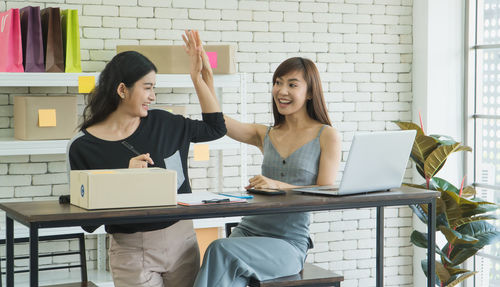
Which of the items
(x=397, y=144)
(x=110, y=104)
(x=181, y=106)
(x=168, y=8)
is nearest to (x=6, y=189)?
(x=181, y=106)

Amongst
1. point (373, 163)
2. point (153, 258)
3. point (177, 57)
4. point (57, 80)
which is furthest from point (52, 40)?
point (373, 163)

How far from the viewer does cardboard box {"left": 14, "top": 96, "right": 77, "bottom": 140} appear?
3934 mm

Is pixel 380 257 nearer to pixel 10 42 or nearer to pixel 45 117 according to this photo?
pixel 45 117

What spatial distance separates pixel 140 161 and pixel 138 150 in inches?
7.4

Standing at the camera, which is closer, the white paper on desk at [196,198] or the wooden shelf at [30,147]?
the white paper on desk at [196,198]

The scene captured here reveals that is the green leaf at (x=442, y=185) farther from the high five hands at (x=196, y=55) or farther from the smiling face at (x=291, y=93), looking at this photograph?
the high five hands at (x=196, y=55)

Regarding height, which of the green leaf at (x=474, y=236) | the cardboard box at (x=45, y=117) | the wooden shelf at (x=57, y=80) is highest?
the wooden shelf at (x=57, y=80)

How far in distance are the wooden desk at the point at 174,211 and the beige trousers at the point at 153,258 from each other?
30 cm

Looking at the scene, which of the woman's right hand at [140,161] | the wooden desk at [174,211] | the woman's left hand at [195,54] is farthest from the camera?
the woman's left hand at [195,54]

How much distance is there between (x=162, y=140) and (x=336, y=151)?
0.81 m

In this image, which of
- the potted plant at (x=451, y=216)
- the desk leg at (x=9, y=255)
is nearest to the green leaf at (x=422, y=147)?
the potted plant at (x=451, y=216)

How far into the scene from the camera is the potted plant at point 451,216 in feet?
14.6

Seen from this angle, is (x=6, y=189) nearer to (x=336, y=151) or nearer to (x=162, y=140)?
→ (x=162, y=140)

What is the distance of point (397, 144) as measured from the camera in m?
2.86
